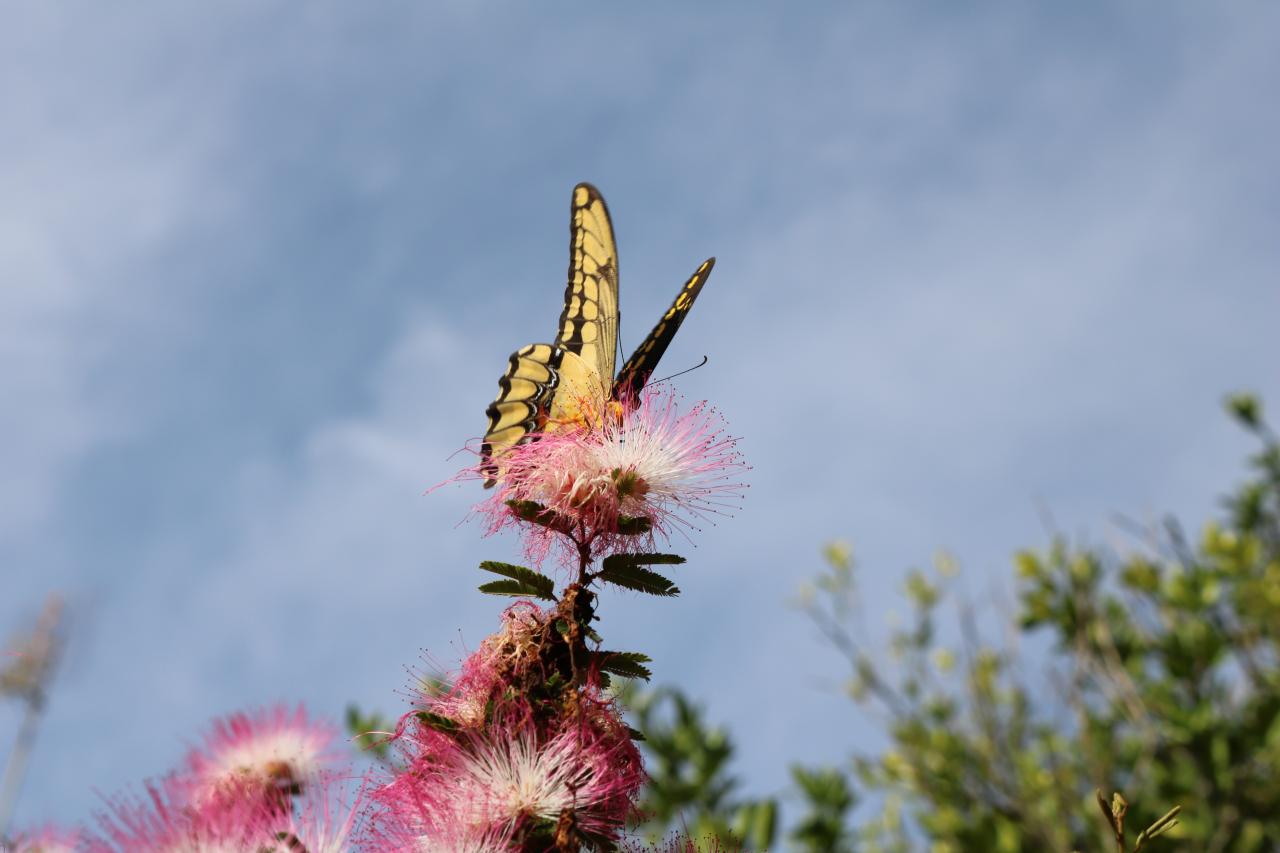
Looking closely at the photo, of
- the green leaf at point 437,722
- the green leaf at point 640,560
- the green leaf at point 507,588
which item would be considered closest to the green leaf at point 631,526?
the green leaf at point 640,560

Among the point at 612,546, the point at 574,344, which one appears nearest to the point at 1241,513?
the point at 574,344

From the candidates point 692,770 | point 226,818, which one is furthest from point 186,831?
point 692,770

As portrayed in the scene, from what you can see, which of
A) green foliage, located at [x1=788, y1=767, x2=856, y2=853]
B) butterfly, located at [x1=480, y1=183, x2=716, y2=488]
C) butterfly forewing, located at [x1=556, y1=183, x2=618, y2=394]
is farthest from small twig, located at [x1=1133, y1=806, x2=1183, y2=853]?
green foliage, located at [x1=788, y1=767, x2=856, y2=853]

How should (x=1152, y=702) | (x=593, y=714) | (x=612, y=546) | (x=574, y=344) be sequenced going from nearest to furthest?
(x=593, y=714)
(x=612, y=546)
(x=574, y=344)
(x=1152, y=702)

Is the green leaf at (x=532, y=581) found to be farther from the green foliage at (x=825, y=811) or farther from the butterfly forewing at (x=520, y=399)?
the green foliage at (x=825, y=811)

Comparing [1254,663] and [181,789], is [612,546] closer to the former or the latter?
[181,789]

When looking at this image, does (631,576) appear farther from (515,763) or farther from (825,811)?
(825,811)
